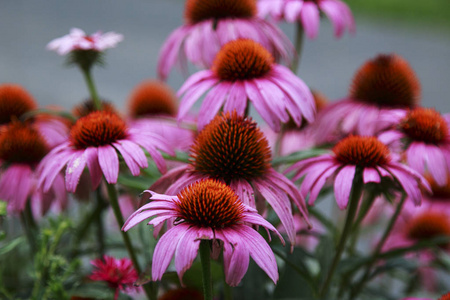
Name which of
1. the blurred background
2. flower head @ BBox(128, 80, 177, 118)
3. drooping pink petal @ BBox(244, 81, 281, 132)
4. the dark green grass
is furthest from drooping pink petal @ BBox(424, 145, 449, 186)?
the dark green grass

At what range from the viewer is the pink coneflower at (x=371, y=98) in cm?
91

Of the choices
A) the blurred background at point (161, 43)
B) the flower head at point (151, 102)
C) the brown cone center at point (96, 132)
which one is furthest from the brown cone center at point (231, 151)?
the blurred background at point (161, 43)

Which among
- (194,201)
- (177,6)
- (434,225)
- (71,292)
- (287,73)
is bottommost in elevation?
(434,225)

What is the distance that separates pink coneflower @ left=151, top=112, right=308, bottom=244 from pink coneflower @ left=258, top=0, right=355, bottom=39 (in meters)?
0.29

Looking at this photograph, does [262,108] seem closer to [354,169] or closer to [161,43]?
[354,169]

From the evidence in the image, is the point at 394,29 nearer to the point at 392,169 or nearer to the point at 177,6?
the point at 177,6

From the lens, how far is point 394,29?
5.64 metres

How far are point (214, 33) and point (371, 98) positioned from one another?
1.00 ft

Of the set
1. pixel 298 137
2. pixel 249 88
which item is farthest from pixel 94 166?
pixel 298 137

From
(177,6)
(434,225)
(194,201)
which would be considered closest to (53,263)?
(194,201)

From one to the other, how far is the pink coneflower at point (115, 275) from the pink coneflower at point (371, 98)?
17.5 inches

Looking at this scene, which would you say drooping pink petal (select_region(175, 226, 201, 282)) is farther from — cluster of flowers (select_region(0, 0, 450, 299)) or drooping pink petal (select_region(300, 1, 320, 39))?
drooping pink petal (select_region(300, 1, 320, 39))

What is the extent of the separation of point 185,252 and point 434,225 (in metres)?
0.82

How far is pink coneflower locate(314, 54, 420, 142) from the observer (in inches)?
35.8
